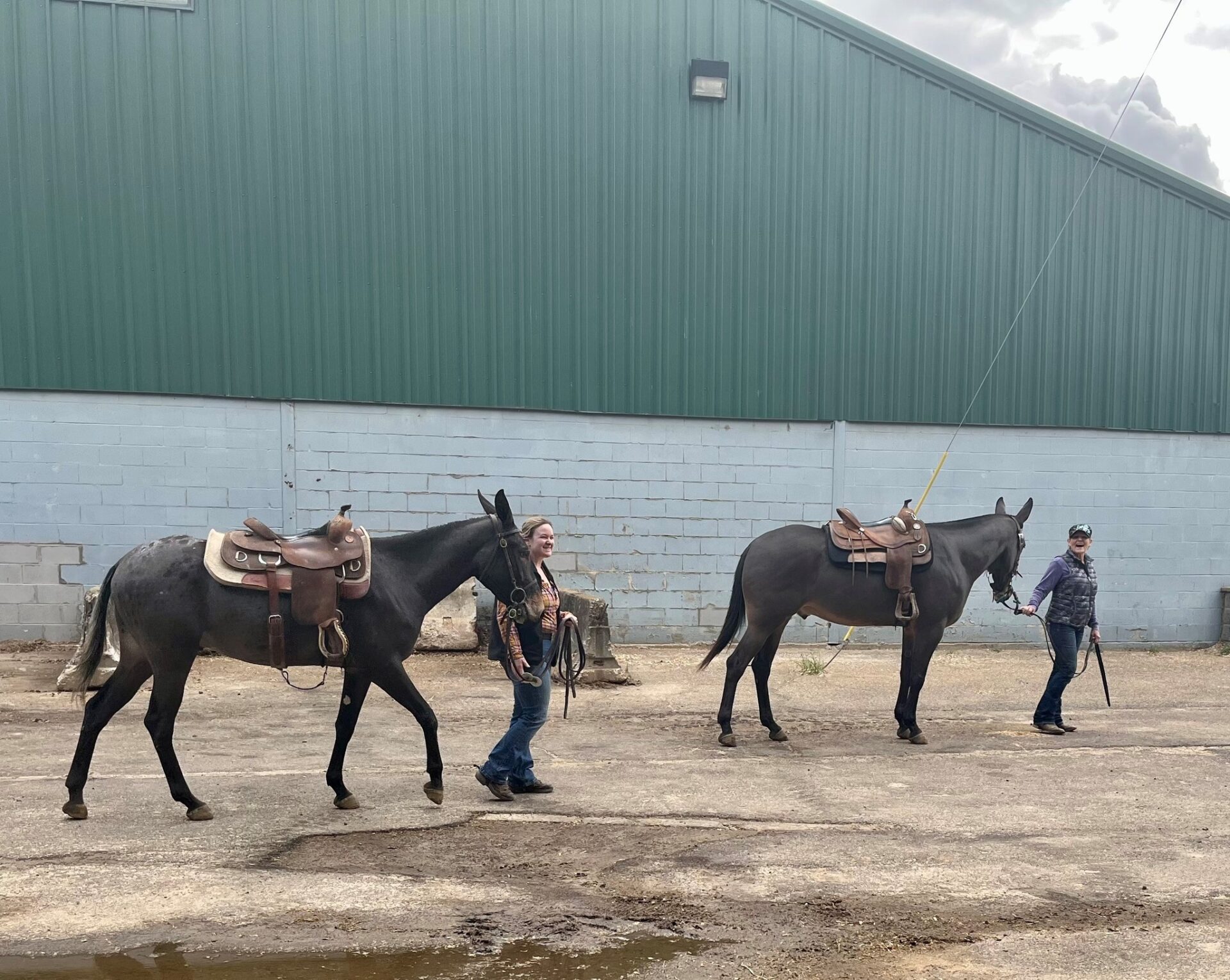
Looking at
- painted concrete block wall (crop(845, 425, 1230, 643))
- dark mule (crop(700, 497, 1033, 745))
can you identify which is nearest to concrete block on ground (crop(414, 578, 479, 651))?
dark mule (crop(700, 497, 1033, 745))

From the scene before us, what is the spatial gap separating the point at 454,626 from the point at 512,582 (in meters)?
5.68

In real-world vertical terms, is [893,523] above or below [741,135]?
below

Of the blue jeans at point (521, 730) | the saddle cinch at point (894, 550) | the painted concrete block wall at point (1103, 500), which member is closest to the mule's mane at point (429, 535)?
the blue jeans at point (521, 730)

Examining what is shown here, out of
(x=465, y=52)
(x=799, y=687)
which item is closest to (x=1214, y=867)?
(x=799, y=687)

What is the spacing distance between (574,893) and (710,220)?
994cm

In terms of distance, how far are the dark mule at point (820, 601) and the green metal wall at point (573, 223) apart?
16.4 ft

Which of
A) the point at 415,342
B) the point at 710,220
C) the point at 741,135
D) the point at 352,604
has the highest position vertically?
the point at 741,135

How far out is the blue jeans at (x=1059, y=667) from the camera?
8.23m

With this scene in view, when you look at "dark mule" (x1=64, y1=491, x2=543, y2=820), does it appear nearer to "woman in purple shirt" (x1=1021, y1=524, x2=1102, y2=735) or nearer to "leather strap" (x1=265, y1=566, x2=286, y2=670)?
"leather strap" (x1=265, y1=566, x2=286, y2=670)

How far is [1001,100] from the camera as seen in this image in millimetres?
13625

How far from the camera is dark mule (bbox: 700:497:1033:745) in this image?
7.98 m

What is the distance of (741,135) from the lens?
13.0 m

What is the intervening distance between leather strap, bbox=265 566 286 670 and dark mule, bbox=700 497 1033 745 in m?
3.36

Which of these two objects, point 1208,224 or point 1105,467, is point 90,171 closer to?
point 1105,467
